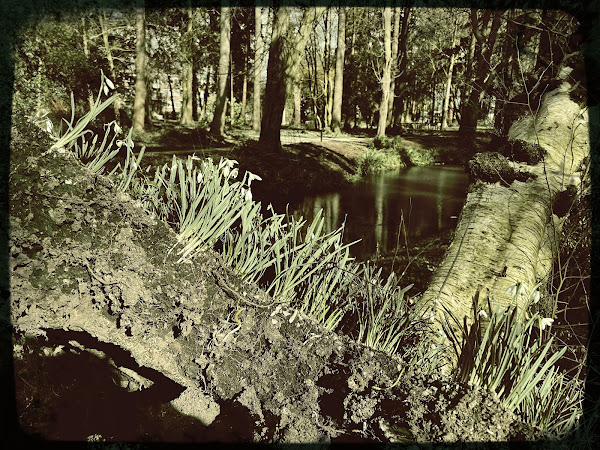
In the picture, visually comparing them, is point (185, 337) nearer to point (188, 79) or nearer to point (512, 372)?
point (512, 372)

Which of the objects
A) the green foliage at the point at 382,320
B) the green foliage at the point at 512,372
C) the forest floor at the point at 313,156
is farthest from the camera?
the forest floor at the point at 313,156

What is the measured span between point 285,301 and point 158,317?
0.26 m

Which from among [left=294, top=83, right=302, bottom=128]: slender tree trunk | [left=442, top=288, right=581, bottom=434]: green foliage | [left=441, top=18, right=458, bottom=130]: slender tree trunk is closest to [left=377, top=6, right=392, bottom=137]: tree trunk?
[left=441, top=18, right=458, bottom=130]: slender tree trunk

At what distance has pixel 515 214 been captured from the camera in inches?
59.3

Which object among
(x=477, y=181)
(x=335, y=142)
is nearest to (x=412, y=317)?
(x=477, y=181)

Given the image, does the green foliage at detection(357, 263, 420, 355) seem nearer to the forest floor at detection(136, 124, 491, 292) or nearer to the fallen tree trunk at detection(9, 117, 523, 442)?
the fallen tree trunk at detection(9, 117, 523, 442)

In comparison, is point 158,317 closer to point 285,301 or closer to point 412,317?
point 285,301

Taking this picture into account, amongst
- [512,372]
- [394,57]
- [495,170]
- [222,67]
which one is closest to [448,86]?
[394,57]

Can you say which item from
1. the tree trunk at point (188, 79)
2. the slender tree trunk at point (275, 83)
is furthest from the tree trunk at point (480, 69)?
the tree trunk at point (188, 79)

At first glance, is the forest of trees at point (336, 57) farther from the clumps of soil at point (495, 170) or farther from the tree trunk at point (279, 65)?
the clumps of soil at point (495, 170)

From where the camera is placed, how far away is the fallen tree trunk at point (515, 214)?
1.29m

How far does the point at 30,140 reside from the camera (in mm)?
579

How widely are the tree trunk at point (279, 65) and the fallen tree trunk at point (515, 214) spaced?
184 centimetres

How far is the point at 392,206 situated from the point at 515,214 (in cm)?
190
